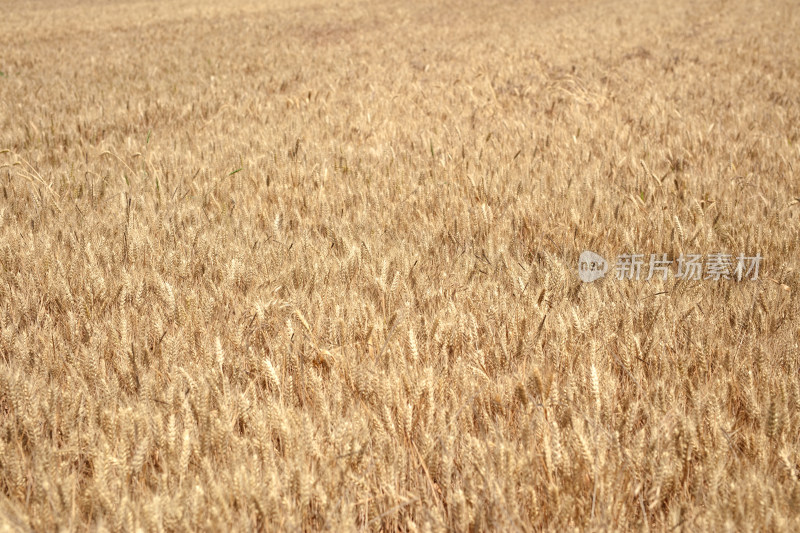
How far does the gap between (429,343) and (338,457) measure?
53 centimetres

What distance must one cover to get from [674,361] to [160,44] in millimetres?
11431

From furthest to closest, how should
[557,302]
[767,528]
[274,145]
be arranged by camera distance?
[274,145], [557,302], [767,528]

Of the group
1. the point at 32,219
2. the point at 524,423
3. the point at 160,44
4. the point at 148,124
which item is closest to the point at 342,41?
the point at 160,44

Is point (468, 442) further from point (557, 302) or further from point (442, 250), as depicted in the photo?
point (442, 250)

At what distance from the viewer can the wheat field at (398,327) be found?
3.78ft

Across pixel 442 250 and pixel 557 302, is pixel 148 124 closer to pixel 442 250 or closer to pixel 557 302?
pixel 442 250

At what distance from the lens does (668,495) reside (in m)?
1.19

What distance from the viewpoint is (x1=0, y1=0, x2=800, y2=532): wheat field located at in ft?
3.78

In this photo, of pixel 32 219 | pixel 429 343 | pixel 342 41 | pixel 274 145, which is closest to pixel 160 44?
pixel 342 41

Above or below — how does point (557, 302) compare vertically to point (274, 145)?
below

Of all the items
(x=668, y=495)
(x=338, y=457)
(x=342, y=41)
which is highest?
(x=342, y=41)

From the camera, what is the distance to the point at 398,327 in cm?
176

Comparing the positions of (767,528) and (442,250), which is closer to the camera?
(767,528)

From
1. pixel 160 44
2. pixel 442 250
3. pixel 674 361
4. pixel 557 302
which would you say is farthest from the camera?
pixel 160 44
